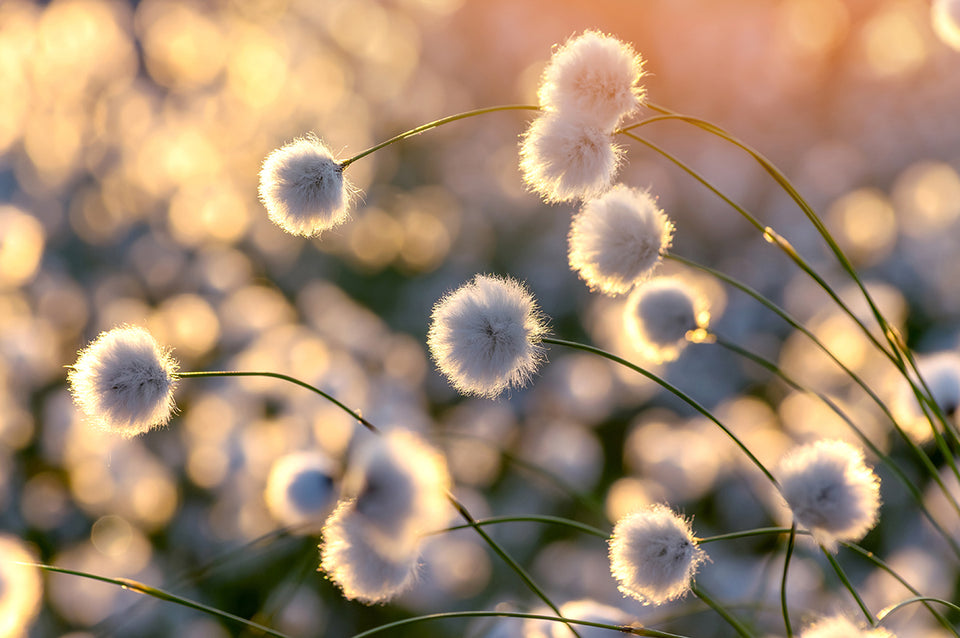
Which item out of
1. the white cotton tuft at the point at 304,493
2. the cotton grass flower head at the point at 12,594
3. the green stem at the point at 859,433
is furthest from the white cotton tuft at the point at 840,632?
the cotton grass flower head at the point at 12,594

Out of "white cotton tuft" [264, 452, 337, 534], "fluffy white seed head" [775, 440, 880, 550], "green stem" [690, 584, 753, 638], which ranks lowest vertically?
"green stem" [690, 584, 753, 638]

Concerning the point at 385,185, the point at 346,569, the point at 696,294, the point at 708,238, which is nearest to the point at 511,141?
the point at 385,185

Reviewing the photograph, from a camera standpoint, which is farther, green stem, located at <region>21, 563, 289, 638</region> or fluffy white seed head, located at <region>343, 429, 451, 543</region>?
green stem, located at <region>21, 563, 289, 638</region>

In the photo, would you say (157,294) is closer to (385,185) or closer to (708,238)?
(385,185)

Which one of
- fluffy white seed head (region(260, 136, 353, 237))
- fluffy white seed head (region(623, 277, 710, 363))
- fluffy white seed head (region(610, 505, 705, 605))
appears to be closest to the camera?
fluffy white seed head (region(610, 505, 705, 605))

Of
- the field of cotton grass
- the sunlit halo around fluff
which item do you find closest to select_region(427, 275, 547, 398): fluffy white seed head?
the field of cotton grass

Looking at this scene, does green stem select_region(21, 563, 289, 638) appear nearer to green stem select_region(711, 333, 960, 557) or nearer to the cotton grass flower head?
the cotton grass flower head
